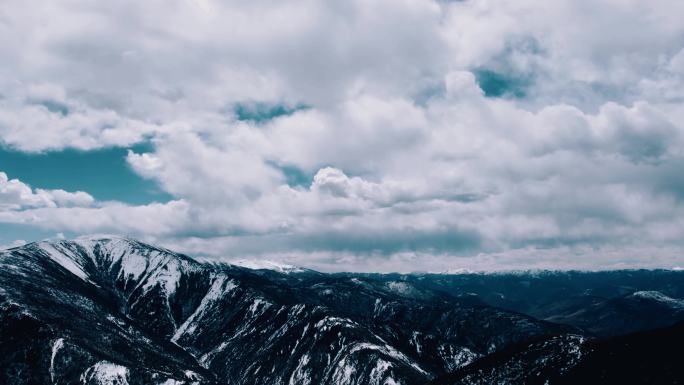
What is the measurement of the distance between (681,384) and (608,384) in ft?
61.5

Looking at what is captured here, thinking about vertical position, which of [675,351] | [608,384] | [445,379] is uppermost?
[675,351]

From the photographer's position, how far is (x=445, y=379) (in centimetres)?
17900

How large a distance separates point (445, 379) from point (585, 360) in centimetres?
5001

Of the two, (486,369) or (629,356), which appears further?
(486,369)

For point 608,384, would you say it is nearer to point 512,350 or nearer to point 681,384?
point 681,384

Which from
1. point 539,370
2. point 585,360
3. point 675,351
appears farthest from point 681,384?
point 539,370

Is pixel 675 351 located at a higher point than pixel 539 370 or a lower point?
higher

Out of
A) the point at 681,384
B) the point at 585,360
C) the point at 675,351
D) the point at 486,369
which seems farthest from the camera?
the point at 486,369

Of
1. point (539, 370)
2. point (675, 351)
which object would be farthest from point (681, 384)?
point (539, 370)

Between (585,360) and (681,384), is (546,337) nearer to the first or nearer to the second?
(585,360)

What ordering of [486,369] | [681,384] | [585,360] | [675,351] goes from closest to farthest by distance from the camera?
[681,384]
[675,351]
[585,360]
[486,369]

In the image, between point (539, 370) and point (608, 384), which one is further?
point (539, 370)

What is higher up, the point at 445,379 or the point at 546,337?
the point at 546,337

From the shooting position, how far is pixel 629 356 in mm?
138375
